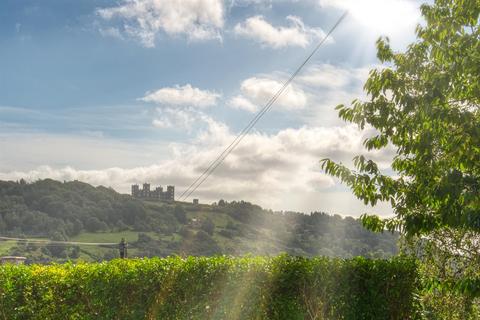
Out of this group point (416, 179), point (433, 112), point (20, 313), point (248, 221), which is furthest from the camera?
point (248, 221)

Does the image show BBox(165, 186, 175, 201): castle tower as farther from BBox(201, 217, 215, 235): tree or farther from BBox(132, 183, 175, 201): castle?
BBox(201, 217, 215, 235): tree

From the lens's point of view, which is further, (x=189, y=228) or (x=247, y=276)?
(x=189, y=228)

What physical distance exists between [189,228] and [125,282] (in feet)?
403

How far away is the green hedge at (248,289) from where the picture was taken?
9898mm

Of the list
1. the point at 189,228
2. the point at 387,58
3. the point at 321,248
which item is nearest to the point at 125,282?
the point at 387,58

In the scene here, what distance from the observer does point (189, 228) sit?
132125mm

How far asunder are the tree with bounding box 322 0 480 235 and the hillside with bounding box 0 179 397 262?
66470 mm

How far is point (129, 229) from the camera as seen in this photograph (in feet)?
392

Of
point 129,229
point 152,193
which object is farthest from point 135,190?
point 129,229

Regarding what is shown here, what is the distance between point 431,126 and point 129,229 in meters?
115

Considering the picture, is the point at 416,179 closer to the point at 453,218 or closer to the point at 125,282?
the point at 453,218

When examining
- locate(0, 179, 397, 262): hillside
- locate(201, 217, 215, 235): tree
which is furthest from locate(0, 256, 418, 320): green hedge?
locate(201, 217, 215, 235): tree

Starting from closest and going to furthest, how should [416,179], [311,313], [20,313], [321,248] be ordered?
[311,313], [416,179], [20,313], [321,248]

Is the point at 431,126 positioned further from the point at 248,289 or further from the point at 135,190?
the point at 135,190
